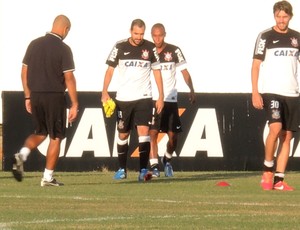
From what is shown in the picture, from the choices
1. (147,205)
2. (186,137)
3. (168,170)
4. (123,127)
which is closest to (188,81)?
(168,170)

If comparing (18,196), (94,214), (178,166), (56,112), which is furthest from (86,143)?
(94,214)

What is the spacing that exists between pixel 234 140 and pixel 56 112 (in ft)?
19.2

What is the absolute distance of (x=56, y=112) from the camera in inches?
674

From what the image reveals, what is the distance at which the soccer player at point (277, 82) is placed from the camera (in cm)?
1641

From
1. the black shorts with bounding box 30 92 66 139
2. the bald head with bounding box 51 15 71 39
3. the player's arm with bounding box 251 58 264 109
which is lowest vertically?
the black shorts with bounding box 30 92 66 139

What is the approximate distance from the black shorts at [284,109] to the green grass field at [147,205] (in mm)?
769

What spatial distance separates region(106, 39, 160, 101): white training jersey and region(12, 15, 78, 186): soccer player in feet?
5.35

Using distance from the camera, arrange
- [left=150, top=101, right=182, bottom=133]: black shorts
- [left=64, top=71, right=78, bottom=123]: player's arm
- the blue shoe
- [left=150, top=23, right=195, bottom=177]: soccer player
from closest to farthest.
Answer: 1. [left=64, top=71, right=78, bottom=123]: player's arm
2. the blue shoe
3. [left=150, top=23, right=195, bottom=177]: soccer player
4. [left=150, top=101, right=182, bottom=133]: black shorts

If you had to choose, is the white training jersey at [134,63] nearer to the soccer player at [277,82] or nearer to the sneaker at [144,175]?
the sneaker at [144,175]

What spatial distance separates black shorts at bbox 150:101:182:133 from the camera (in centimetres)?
2083

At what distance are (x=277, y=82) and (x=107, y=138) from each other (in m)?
6.33

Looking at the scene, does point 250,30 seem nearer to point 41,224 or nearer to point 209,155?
point 209,155

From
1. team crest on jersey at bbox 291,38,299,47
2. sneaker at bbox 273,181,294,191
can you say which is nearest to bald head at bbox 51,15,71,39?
team crest on jersey at bbox 291,38,299,47

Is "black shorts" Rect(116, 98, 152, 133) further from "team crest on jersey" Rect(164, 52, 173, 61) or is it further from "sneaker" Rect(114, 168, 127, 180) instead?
"team crest on jersey" Rect(164, 52, 173, 61)
